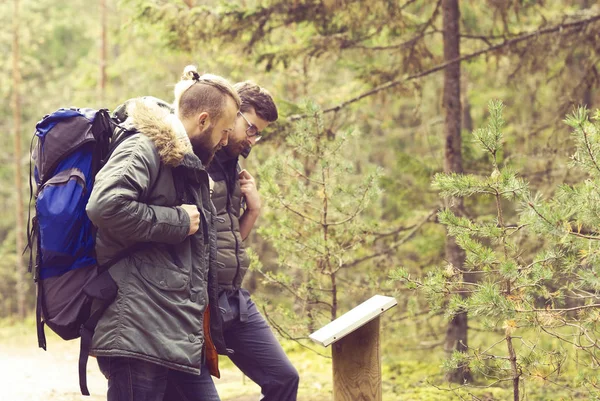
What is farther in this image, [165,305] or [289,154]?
[289,154]

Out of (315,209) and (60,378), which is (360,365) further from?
(60,378)

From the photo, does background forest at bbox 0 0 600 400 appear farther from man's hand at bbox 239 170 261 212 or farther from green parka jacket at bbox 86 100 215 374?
Result: green parka jacket at bbox 86 100 215 374

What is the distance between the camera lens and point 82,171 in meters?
2.97

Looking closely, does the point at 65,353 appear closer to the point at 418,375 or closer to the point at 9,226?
the point at 418,375

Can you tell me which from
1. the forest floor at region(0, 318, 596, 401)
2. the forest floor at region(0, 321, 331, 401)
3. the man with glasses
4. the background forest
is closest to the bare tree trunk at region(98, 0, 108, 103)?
the background forest

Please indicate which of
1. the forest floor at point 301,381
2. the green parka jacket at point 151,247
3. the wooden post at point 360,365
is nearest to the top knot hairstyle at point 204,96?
the green parka jacket at point 151,247

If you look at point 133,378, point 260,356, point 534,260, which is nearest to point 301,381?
point 260,356

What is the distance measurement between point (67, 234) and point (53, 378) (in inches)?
275

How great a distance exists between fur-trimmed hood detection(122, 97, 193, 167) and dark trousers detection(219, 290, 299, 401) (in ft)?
3.65

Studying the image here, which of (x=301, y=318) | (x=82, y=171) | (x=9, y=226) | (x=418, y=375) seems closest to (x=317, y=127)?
(x=301, y=318)

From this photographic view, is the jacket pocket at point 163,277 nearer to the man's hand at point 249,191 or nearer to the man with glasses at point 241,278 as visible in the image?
the man with glasses at point 241,278

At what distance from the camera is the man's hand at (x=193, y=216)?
3042 millimetres

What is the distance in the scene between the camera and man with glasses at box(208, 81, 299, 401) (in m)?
3.75

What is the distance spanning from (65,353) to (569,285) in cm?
1025
